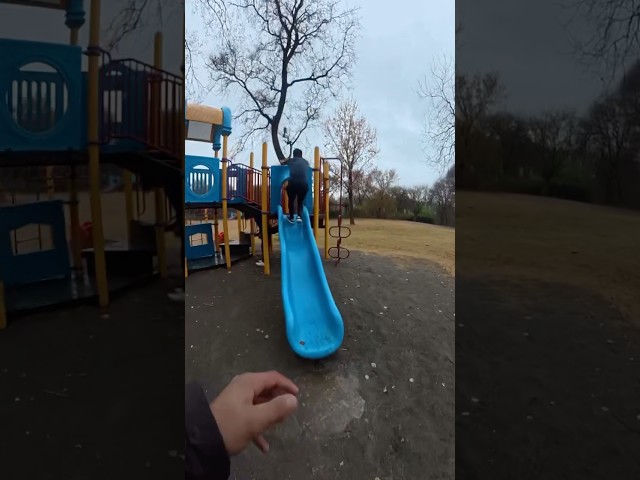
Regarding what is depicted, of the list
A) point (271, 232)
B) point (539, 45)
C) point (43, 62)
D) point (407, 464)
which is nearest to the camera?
point (43, 62)

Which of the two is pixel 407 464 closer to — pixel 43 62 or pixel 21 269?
pixel 21 269

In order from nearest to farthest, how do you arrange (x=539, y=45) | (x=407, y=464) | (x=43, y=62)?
(x=43, y=62) < (x=539, y=45) < (x=407, y=464)

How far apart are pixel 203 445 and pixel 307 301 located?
0.57m

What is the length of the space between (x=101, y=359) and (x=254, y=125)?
79 cm

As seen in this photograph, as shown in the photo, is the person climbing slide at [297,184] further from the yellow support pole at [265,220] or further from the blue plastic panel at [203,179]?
the blue plastic panel at [203,179]

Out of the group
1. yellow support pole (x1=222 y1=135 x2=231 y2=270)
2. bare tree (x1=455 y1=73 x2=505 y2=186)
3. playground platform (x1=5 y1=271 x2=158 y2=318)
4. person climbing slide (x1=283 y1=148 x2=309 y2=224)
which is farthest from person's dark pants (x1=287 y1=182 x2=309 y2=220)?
playground platform (x1=5 y1=271 x2=158 y2=318)

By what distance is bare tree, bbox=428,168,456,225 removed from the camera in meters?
0.95

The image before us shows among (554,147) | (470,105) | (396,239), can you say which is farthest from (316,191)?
(554,147)

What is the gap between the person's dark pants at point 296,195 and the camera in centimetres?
121

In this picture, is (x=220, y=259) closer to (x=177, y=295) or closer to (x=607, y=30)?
(x=177, y=295)

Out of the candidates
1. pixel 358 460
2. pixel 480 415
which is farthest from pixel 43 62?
pixel 358 460

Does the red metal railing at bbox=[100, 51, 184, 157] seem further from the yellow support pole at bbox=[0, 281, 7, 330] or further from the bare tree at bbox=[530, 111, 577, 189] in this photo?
the bare tree at bbox=[530, 111, 577, 189]

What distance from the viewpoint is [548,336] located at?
0.79 metres

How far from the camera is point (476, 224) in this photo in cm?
82
